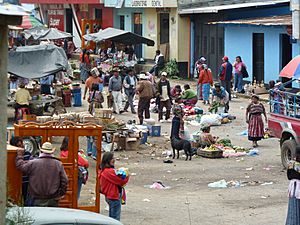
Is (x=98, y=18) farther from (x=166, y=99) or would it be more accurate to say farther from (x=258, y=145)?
(x=258, y=145)

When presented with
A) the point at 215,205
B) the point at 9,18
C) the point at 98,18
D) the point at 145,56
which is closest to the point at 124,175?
the point at 215,205

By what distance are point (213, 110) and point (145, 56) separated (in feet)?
55.1

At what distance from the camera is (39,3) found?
53938 millimetres

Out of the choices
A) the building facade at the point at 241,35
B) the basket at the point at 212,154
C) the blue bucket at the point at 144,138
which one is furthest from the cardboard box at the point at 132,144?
the building facade at the point at 241,35

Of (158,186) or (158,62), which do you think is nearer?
(158,186)

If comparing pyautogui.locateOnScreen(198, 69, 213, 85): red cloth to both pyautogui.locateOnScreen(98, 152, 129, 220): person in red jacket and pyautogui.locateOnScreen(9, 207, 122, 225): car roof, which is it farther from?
pyautogui.locateOnScreen(9, 207, 122, 225): car roof

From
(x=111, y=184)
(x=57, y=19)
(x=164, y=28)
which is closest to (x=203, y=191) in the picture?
(x=111, y=184)

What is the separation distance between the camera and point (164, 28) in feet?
142

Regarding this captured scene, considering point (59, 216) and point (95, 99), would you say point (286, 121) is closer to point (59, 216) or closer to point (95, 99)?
point (95, 99)

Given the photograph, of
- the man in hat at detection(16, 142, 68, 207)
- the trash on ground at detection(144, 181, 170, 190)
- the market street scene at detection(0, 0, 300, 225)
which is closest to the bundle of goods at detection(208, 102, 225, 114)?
the market street scene at detection(0, 0, 300, 225)

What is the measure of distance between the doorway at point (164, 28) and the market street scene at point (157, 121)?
5cm

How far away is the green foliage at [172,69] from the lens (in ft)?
131

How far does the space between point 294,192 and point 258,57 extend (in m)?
22.0

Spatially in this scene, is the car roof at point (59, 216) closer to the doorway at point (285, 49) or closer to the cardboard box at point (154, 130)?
the cardboard box at point (154, 130)
